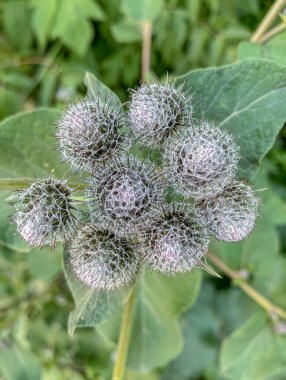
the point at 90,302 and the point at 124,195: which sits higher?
the point at 124,195

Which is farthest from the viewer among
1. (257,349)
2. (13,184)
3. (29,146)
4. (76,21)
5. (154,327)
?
(76,21)

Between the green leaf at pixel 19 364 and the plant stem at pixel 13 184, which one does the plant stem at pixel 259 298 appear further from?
the green leaf at pixel 19 364

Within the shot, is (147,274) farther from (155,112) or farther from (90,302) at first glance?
(155,112)

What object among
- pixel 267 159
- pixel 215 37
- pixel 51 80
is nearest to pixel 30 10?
pixel 51 80

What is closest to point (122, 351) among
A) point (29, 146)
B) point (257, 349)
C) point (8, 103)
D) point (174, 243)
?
point (174, 243)

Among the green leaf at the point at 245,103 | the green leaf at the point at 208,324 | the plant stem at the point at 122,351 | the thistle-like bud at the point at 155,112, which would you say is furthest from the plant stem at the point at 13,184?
the green leaf at the point at 208,324

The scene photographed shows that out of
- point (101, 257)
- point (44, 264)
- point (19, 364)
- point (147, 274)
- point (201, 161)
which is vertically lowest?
point (19, 364)

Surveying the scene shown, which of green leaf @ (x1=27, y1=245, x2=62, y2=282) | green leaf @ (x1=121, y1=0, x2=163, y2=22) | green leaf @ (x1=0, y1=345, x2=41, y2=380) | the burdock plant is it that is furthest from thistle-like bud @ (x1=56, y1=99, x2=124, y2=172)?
green leaf @ (x1=0, y1=345, x2=41, y2=380)

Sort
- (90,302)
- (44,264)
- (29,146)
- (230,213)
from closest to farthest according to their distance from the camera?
(230,213) → (90,302) → (29,146) → (44,264)
